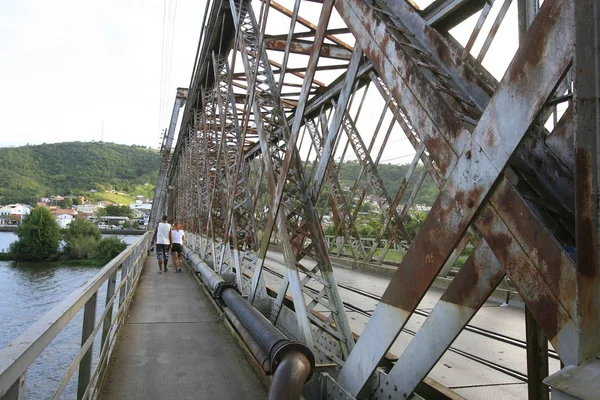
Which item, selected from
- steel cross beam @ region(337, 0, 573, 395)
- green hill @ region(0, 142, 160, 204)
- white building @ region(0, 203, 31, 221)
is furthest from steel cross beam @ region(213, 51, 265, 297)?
green hill @ region(0, 142, 160, 204)

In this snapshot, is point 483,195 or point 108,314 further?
point 108,314

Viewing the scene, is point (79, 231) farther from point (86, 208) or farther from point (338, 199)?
point (86, 208)

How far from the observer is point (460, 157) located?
7.14 feet

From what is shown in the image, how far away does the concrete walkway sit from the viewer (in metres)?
4.06

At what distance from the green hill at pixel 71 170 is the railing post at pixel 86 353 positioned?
492ft

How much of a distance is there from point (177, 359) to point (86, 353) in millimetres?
1886

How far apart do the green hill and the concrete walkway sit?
146341mm

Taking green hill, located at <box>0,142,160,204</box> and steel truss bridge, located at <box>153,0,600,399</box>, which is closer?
steel truss bridge, located at <box>153,0,600,399</box>

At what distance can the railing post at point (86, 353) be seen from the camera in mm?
3123

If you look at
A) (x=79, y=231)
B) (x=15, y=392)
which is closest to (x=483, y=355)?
(x=15, y=392)

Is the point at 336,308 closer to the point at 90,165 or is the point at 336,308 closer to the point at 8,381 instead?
the point at 8,381

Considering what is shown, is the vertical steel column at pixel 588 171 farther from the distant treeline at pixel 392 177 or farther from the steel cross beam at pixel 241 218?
the distant treeline at pixel 392 177

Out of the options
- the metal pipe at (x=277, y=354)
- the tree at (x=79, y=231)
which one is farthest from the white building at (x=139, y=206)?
the metal pipe at (x=277, y=354)

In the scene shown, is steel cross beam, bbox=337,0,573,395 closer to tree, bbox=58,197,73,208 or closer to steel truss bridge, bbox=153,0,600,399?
steel truss bridge, bbox=153,0,600,399
